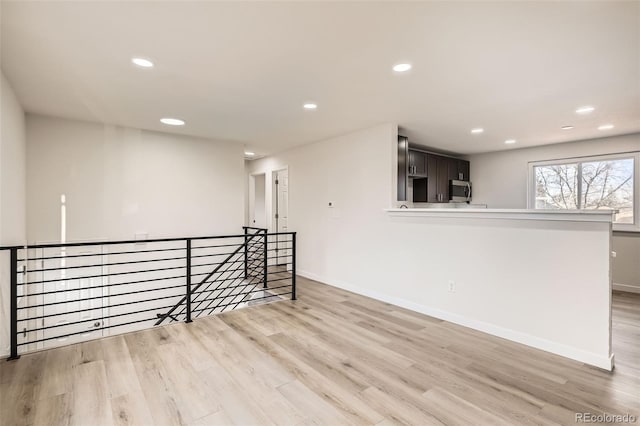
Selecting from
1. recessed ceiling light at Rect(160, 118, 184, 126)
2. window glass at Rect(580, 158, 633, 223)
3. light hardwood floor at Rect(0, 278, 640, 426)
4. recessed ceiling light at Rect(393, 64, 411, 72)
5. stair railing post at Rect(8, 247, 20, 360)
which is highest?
recessed ceiling light at Rect(160, 118, 184, 126)

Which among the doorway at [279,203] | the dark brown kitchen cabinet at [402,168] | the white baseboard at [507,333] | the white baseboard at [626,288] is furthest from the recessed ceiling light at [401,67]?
the white baseboard at [626,288]

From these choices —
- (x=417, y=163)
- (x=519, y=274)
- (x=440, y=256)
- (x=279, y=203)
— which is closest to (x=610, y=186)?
(x=417, y=163)

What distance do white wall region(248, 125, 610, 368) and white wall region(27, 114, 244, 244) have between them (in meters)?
1.43

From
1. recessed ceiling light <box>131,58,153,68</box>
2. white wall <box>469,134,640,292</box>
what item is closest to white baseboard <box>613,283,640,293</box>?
white wall <box>469,134,640,292</box>

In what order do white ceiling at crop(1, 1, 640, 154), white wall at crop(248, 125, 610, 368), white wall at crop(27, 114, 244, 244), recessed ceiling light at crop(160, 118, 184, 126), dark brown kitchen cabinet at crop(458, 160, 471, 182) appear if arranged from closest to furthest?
white ceiling at crop(1, 1, 640, 154), white wall at crop(248, 125, 610, 368), white wall at crop(27, 114, 244, 244), recessed ceiling light at crop(160, 118, 184, 126), dark brown kitchen cabinet at crop(458, 160, 471, 182)

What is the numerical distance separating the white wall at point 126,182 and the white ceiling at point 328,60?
17.6 inches

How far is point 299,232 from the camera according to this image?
5.74m

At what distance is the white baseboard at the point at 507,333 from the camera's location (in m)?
2.46

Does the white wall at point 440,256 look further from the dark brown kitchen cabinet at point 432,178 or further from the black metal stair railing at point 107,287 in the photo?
the dark brown kitchen cabinet at point 432,178

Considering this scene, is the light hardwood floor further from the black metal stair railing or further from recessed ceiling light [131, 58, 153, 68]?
recessed ceiling light [131, 58, 153, 68]

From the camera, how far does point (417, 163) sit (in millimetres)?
5398

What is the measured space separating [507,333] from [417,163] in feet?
10.5

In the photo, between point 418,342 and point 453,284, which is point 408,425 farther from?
point 453,284

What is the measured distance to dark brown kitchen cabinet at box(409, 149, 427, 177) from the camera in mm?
5293
